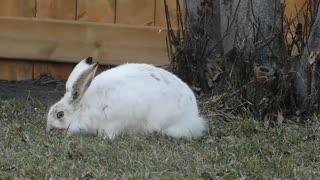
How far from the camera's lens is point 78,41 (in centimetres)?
738

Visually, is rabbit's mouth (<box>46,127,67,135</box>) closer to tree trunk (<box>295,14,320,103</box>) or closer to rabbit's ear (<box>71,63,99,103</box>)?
rabbit's ear (<box>71,63,99,103</box>)

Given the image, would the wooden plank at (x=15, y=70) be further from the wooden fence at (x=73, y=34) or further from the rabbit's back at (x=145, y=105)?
the rabbit's back at (x=145, y=105)

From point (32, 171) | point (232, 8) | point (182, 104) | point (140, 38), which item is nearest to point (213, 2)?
point (232, 8)

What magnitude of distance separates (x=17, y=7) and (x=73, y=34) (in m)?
0.56

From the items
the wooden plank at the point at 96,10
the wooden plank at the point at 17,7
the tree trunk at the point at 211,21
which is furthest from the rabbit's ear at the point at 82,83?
the wooden plank at the point at 17,7

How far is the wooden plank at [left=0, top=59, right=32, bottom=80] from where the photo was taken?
7410 millimetres

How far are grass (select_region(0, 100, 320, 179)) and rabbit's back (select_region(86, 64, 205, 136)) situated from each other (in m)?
0.11

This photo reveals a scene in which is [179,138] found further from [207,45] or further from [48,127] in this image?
[207,45]

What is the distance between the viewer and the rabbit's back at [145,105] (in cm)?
532

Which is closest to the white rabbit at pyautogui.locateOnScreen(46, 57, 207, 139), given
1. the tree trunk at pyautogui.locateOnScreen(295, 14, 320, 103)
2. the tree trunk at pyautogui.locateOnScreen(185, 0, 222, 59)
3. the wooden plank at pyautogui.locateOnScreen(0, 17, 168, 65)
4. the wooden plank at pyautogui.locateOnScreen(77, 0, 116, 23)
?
the tree trunk at pyautogui.locateOnScreen(295, 14, 320, 103)

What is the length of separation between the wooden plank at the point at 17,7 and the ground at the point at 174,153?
170 cm

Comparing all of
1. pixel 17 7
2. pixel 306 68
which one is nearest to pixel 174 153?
pixel 306 68

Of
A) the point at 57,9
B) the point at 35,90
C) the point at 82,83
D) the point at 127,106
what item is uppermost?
the point at 57,9

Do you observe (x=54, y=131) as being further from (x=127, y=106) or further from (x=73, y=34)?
(x=73, y=34)
